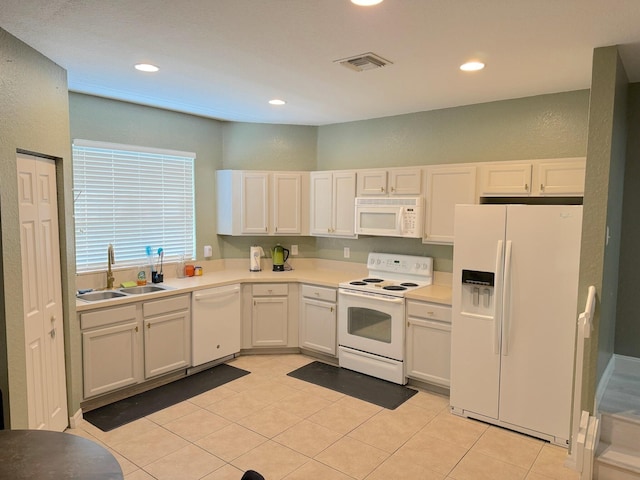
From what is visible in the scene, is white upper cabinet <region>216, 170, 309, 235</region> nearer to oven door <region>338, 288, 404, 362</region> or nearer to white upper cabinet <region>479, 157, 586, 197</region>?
oven door <region>338, 288, 404, 362</region>

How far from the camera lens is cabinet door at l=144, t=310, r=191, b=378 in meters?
3.88

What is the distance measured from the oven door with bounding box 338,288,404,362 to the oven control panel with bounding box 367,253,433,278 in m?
0.58

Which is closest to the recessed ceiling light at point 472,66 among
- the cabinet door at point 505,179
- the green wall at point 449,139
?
the cabinet door at point 505,179

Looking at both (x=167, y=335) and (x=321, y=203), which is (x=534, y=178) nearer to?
(x=321, y=203)

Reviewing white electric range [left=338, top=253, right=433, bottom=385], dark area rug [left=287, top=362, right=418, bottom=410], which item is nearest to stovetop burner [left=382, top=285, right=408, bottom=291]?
white electric range [left=338, top=253, right=433, bottom=385]

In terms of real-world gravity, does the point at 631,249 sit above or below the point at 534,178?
below

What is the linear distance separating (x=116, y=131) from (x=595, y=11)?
3853 millimetres

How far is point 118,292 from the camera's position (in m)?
3.98

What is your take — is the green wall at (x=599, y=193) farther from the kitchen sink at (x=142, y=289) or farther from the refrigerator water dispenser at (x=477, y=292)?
the kitchen sink at (x=142, y=289)

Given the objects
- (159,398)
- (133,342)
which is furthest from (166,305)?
(159,398)

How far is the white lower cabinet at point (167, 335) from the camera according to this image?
387 centimetres

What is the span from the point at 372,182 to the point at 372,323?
1.45 meters

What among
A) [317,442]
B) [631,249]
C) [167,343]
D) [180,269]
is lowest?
[317,442]

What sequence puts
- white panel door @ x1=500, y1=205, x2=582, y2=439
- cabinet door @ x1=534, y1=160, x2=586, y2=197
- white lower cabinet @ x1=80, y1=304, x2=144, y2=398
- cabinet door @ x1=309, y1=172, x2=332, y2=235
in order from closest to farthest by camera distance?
1. white panel door @ x1=500, y1=205, x2=582, y2=439
2. cabinet door @ x1=534, y1=160, x2=586, y2=197
3. white lower cabinet @ x1=80, y1=304, x2=144, y2=398
4. cabinet door @ x1=309, y1=172, x2=332, y2=235
